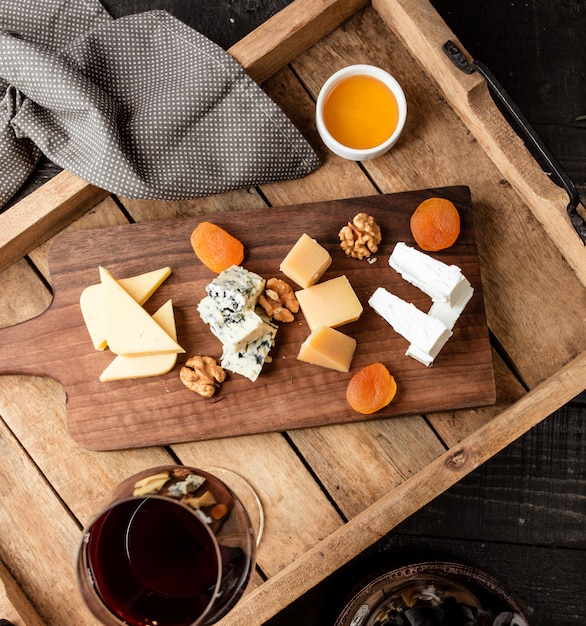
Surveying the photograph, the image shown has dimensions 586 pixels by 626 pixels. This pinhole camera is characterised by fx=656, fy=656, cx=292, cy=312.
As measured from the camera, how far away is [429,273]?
125cm

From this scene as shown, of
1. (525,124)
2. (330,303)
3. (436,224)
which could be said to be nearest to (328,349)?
(330,303)

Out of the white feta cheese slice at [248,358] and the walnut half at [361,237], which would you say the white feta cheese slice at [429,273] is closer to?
the walnut half at [361,237]

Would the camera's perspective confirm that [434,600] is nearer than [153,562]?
No

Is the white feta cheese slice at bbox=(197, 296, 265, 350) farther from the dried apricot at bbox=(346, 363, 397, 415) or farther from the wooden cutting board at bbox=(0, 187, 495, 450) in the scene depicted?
the dried apricot at bbox=(346, 363, 397, 415)

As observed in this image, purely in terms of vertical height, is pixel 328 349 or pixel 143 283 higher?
pixel 143 283

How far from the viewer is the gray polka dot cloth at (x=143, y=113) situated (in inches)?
50.6

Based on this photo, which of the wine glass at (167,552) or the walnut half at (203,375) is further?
the walnut half at (203,375)

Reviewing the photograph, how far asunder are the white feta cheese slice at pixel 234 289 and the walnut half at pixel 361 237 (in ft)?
0.60

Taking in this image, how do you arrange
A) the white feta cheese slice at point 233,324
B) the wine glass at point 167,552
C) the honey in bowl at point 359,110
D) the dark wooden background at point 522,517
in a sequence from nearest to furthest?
the wine glass at point 167,552 → the white feta cheese slice at point 233,324 → the honey in bowl at point 359,110 → the dark wooden background at point 522,517

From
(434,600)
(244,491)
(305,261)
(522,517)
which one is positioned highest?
(305,261)

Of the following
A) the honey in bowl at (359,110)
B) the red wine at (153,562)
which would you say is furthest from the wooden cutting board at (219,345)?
the red wine at (153,562)

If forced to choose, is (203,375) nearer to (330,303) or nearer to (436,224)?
(330,303)

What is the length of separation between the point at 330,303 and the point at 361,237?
0.47 ft

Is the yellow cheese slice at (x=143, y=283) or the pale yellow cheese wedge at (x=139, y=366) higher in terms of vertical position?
the yellow cheese slice at (x=143, y=283)
